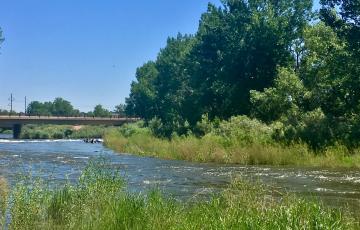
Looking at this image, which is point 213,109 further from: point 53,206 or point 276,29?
point 53,206

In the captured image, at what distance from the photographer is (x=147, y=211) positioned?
10.1m

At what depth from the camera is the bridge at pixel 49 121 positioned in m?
104

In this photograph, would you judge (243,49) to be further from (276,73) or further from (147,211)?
(147,211)

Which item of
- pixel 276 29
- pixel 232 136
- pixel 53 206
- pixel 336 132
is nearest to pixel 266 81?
pixel 276 29

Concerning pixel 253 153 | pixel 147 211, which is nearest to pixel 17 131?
pixel 253 153

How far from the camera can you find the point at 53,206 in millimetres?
11781

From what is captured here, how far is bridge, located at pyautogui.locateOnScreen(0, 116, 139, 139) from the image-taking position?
104 metres

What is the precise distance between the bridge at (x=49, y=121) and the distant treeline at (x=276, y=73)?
35.2m

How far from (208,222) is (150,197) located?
237cm

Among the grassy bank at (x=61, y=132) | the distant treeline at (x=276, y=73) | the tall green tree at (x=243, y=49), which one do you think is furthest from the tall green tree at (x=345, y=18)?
the grassy bank at (x=61, y=132)

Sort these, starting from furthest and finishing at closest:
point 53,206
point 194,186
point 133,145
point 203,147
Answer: point 133,145 < point 203,147 < point 194,186 < point 53,206

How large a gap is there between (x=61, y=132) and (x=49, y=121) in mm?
20289

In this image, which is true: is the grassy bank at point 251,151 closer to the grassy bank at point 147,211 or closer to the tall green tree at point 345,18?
the tall green tree at point 345,18

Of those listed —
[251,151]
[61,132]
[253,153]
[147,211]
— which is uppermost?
[61,132]
